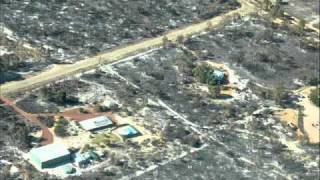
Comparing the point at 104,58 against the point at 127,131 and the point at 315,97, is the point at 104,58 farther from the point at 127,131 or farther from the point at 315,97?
the point at 315,97

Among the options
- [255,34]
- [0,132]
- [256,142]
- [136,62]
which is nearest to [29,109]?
[0,132]

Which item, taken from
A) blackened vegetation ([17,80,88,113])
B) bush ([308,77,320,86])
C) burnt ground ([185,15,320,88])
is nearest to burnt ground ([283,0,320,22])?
burnt ground ([185,15,320,88])

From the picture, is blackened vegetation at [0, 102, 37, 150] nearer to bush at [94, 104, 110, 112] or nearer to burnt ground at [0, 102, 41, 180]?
burnt ground at [0, 102, 41, 180]

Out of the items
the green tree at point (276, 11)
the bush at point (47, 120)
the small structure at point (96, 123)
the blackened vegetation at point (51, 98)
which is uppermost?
the green tree at point (276, 11)

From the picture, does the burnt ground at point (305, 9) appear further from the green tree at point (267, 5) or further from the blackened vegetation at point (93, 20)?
the blackened vegetation at point (93, 20)

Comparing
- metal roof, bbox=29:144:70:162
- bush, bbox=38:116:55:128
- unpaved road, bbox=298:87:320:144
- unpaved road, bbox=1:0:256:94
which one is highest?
unpaved road, bbox=1:0:256:94

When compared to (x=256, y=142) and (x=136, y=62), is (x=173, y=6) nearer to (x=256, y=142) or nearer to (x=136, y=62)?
(x=136, y=62)

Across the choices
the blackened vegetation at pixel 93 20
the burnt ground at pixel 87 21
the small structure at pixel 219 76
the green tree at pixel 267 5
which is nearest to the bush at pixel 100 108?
the burnt ground at pixel 87 21
